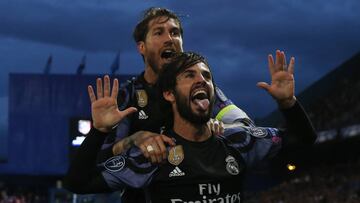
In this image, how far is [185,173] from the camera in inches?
144

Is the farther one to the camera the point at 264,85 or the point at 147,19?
the point at 147,19

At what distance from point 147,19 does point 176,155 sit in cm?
111

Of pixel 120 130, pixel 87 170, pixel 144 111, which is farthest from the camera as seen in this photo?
pixel 144 111

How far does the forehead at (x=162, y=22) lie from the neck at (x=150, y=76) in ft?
0.88

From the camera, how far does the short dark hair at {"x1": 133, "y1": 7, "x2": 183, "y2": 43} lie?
4.40 meters

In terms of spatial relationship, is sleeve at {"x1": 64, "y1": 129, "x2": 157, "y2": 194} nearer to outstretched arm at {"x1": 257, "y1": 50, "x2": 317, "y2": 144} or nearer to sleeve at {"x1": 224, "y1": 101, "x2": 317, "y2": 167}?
sleeve at {"x1": 224, "y1": 101, "x2": 317, "y2": 167}

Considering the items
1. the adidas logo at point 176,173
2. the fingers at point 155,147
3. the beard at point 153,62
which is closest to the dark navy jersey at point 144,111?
the beard at point 153,62

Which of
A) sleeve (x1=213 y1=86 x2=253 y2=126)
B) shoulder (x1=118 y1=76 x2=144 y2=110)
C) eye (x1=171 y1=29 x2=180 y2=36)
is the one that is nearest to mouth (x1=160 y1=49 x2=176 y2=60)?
eye (x1=171 y1=29 x2=180 y2=36)

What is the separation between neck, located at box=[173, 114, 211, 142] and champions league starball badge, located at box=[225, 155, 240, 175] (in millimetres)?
176

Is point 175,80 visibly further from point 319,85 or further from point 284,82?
point 319,85

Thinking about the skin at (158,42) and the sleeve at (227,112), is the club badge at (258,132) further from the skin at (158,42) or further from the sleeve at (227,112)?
the skin at (158,42)

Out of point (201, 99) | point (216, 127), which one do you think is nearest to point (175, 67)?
point (201, 99)

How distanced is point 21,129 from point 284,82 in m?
33.0

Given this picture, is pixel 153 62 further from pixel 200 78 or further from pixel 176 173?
pixel 176 173
